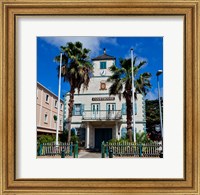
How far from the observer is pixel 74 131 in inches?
139

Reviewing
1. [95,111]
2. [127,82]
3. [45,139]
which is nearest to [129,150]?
[45,139]

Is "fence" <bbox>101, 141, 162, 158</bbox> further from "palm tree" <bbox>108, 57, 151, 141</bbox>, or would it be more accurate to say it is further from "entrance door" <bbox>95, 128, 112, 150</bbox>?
"palm tree" <bbox>108, 57, 151, 141</bbox>

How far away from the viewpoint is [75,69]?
3.84 m

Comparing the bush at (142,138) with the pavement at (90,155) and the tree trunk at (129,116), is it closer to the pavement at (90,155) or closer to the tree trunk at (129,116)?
the tree trunk at (129,116)

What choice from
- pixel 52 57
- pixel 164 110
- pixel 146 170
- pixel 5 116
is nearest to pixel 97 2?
pixel 52 57

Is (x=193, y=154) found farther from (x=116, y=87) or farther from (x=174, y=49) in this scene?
(x=116, y=87)

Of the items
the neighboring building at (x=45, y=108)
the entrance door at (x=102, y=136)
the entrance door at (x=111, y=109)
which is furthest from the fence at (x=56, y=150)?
the entrance door at (x=111, y=109)

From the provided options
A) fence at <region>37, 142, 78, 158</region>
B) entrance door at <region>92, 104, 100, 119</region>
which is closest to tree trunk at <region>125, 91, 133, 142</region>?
entrance door at <region>92, 104, 100, 119</region>

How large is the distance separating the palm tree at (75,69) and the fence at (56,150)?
21 cm

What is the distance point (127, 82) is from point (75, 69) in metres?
0.79

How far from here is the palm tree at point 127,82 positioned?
3.24 metres

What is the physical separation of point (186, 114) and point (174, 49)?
27.8 inches

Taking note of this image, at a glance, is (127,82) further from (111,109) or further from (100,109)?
(100,109)

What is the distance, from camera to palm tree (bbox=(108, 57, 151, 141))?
3244 millimetres
